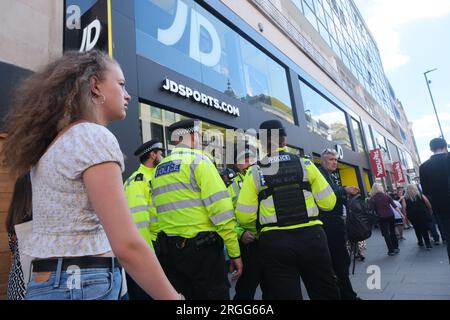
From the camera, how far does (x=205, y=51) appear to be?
827 centimetres

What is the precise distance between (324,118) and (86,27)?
13788 mm

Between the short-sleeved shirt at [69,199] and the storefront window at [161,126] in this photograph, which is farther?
the storefront window at [161,126]

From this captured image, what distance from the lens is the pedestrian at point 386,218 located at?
24.5 ft

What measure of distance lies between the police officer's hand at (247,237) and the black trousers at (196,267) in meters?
0.70

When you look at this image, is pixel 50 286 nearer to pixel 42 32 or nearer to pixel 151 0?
pixel 42 32

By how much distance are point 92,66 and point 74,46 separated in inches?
191

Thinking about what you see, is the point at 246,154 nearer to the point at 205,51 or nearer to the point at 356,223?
the point at 356,223

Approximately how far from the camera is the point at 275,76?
12.1 m

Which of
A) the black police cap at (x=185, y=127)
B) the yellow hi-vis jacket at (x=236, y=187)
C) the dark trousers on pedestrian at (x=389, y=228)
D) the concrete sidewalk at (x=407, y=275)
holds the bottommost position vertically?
the concrete sidewalk at (x=407, y=275)

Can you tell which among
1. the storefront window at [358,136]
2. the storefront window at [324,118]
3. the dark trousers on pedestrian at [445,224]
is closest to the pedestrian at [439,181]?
the dark trousers on pedestrian at [445,224]

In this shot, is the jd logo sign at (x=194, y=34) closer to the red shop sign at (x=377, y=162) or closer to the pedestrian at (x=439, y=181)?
the pedestrian at (x=439, y=181)

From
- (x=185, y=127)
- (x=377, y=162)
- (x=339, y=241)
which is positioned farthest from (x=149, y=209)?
(x=377, y=162)

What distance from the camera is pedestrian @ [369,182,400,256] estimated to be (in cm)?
748
